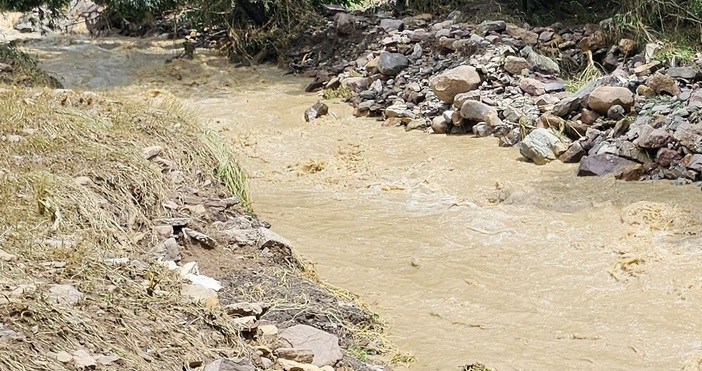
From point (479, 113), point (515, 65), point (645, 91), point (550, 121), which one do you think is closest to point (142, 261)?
point (550, 121)

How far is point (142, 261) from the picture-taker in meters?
4.12

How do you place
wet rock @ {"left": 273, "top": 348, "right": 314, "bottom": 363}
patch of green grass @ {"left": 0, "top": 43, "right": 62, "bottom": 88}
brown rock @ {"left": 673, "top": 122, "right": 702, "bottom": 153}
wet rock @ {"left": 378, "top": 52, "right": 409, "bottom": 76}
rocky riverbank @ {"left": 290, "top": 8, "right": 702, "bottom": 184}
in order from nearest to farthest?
wet rock @ {"left": 273, "top": 348, "right": 314, "bottom": 363} → brown rock @ {"left": 673, "top": 122, "right": 702, "bottom": 153} → rocky riverbank @ {"left": 290, "top": 8, "right": 702, "bottom": 184} → patch of green grass @ {"left": 0, "top": 43, "right": 62, "bottom": 88} → wet rock @ {"left": 378, "top": 52, "right": 409, "bottom": 76}

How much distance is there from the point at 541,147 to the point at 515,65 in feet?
6.57

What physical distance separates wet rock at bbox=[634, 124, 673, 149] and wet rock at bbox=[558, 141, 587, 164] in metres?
0.59

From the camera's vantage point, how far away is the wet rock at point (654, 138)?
23.5 feet

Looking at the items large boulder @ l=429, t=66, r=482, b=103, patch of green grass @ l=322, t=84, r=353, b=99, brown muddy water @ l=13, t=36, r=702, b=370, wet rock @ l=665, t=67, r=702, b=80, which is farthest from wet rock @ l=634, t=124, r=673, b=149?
patch of green grass @ l=322, t=84, r=353, b=99

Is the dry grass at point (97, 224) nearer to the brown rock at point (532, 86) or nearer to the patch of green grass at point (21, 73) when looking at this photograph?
the patch of green grass at point (21, 73)

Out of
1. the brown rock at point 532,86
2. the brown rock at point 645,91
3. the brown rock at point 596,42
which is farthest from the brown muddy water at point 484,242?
the brown rock at point 596,42

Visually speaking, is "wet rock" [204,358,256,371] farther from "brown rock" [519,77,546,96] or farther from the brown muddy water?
"brown rock" [519,77,546,96]

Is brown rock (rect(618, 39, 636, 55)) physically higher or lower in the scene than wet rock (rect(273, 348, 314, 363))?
lower

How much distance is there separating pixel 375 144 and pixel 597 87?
2260mm

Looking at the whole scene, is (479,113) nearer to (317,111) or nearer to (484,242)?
(317,111)

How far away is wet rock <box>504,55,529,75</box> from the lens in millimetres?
9617

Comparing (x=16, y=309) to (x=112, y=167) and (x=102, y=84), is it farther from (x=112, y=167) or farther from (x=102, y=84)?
(x=102, y=84)
